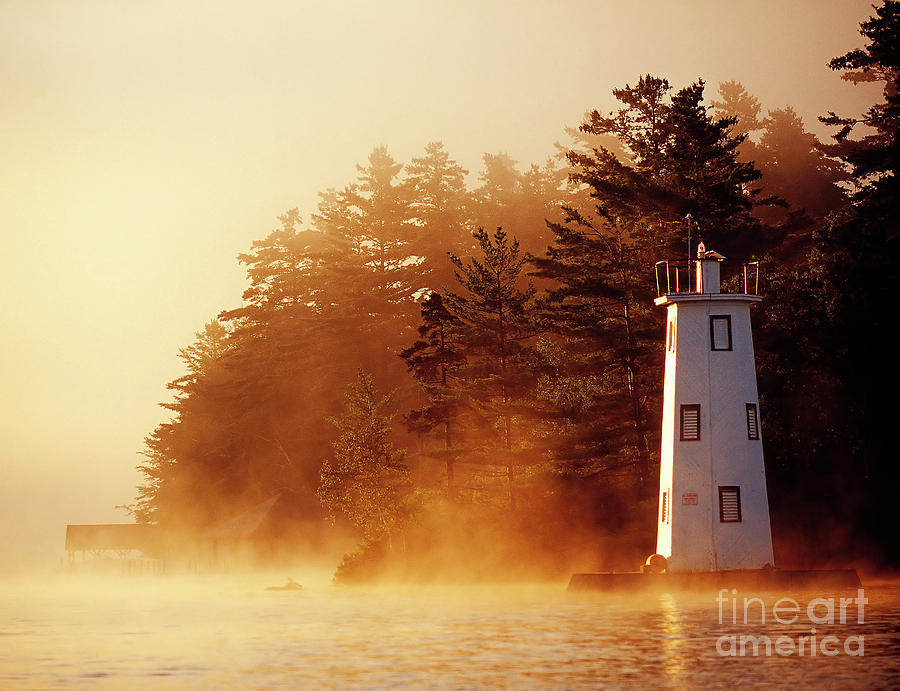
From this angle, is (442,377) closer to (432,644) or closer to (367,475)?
(367,475)

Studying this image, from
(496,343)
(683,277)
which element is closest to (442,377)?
(496,343)

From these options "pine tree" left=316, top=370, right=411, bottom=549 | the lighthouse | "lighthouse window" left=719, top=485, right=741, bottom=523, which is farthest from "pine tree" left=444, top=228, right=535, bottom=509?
"lighthouse window" left=719, top=485, right=741, bottom=523

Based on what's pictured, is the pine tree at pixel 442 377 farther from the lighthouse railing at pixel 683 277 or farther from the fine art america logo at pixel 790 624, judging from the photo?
the fine art america logo at pixel 790 624

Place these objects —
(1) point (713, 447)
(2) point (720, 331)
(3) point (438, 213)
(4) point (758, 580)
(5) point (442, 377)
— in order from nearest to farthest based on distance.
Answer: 1. (4) point (758, 580)
2. (1) point (713, 447)
3. (2) point (720, 331)
4. (5) point (442, 377)
5. (3) point (438, 213)

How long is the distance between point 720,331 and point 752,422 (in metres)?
3.44

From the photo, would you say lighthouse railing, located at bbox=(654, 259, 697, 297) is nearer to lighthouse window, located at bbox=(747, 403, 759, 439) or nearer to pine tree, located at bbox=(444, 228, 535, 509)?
lighthouse window, located at bbox=(747, 403, 759, 439)

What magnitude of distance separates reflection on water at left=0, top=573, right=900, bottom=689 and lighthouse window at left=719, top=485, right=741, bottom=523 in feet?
9.95

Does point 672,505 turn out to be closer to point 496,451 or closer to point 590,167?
point 496,451

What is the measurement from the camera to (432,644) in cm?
3481

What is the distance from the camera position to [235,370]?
362ft

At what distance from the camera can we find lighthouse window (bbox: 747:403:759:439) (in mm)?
45531

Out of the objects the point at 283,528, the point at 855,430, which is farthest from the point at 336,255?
the point at 855,430

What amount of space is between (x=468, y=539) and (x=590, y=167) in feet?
74.8

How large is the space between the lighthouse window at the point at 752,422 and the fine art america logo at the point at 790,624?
5.63m
